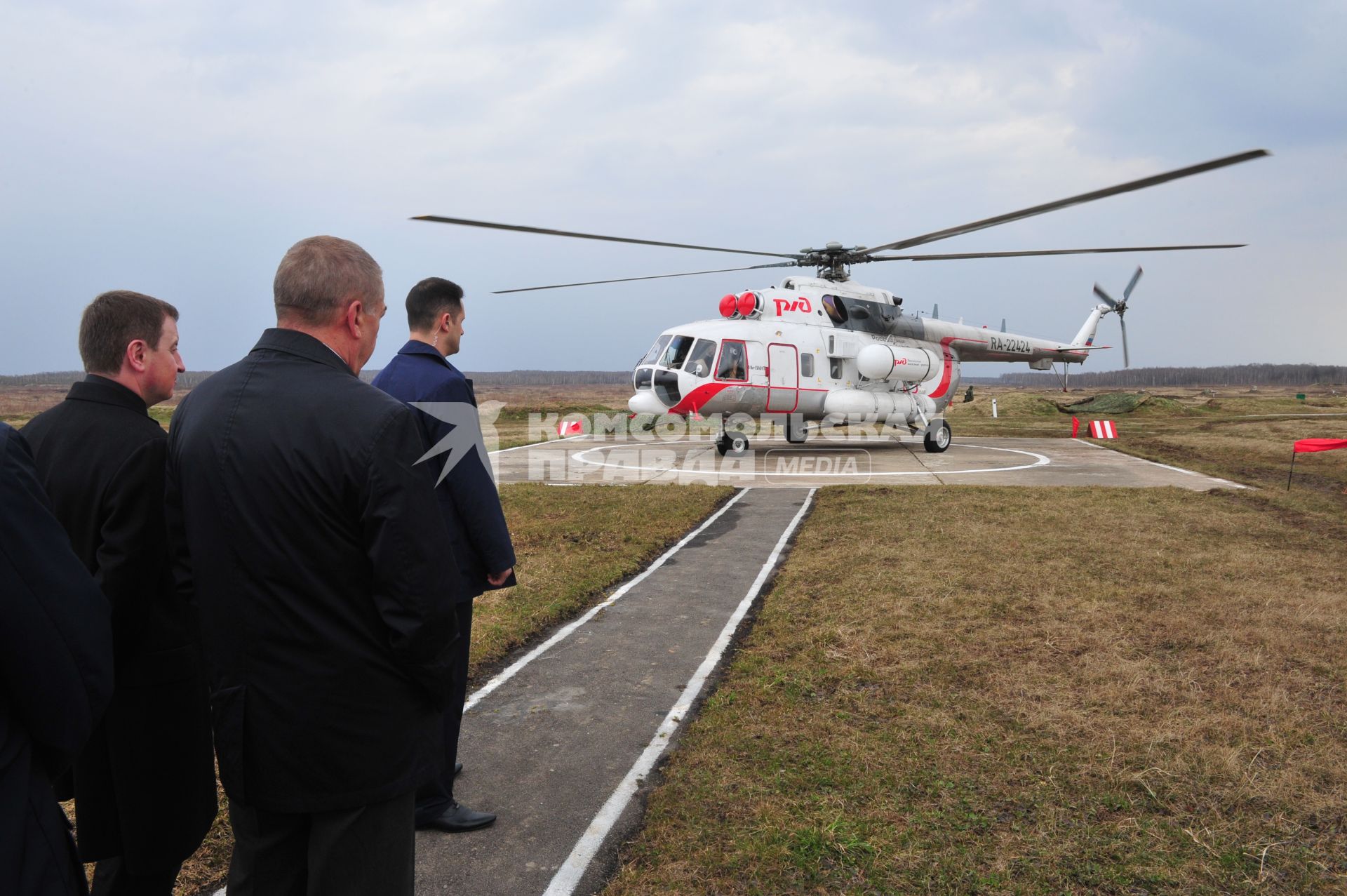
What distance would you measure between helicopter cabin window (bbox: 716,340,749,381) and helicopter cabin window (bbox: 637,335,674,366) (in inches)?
44.1

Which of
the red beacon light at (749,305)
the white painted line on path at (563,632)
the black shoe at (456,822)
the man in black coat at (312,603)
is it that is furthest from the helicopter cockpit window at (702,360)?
the man in black coat at (312,603)

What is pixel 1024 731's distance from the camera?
3844mm

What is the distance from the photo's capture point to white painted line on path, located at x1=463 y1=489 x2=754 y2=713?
4.49m

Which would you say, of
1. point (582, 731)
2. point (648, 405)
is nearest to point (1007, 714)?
point (582, 731)

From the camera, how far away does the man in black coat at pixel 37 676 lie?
1.37 meters

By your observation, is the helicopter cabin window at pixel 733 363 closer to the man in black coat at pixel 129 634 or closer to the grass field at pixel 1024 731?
A: the grass field at pixel 1024 731

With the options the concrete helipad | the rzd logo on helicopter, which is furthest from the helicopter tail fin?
the rzd logo on helicopter

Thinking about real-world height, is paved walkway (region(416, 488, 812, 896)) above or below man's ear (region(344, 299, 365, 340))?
below

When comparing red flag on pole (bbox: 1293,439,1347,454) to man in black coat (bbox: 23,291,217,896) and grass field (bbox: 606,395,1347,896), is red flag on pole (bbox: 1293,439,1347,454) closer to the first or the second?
grass field (bbox: 606,395,1347,896)

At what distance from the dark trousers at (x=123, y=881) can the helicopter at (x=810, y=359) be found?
36.0 ft

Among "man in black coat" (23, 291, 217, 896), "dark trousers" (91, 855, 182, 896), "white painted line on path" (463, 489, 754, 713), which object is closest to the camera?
"man in black coat" (23, 291, 217, 896)

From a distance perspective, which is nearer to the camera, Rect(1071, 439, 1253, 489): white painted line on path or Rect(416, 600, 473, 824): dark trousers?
Rect(416, 600, 473, 824): dark trousers

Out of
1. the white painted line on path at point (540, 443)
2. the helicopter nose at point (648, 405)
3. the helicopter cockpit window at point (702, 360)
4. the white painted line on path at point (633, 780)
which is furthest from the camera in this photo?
the white painted line on path at point (540, 443)

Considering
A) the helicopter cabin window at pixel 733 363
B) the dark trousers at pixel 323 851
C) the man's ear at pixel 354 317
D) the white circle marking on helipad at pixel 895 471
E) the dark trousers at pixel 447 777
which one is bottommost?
the dark trousers at pixel 447 777
